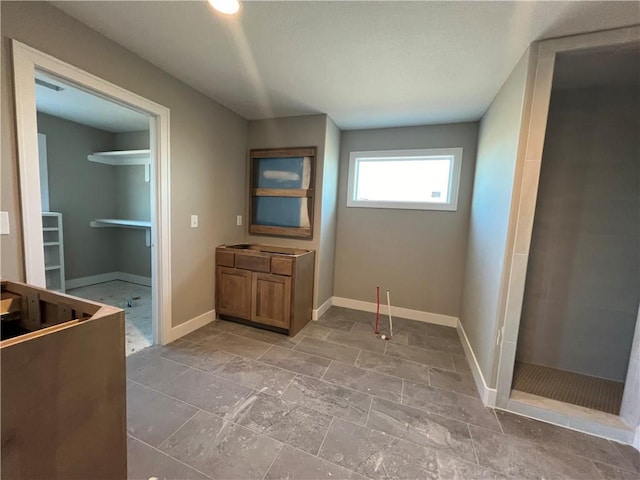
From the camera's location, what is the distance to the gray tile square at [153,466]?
50.8 inches

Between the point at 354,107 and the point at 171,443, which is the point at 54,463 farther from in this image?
the point at 354,107

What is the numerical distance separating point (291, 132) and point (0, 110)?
2.34m

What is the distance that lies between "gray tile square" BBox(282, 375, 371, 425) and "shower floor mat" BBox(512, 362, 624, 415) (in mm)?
1233

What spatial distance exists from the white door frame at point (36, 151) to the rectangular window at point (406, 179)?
223 cm

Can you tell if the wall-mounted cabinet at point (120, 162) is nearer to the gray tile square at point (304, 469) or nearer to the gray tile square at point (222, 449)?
the gray tile square at point (222, 449)

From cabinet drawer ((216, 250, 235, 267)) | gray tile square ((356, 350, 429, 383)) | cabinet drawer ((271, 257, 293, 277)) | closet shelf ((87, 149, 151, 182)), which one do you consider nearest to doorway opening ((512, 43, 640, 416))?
gray tile square ((356, 350, 429, 383))

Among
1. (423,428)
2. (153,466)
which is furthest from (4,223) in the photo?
(423,428)

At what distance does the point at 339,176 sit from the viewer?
3658 millimetres

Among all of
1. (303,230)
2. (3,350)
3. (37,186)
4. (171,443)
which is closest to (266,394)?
(171,443)

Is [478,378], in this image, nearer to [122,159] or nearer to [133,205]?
[133,205]

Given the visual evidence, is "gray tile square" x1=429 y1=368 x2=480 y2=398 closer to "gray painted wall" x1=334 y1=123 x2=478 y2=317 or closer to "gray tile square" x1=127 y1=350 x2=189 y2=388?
"gray painted wall" x1=334 y1=123 x2=478 y2=317

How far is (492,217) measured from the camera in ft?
7.11

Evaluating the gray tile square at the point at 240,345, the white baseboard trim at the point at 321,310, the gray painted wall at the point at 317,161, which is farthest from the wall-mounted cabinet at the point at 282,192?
the gray tile square at the point at 240,345

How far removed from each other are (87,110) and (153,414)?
12.7ft
